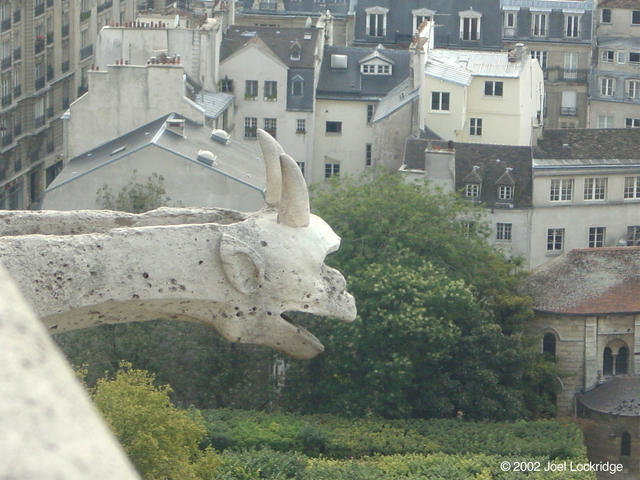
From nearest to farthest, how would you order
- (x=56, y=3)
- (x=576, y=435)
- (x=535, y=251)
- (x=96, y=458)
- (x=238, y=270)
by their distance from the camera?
(x=96, y=458) → (x=238, y=270) → (x=576, y=435) → (x=535, y=251) → (x=56, y=3)

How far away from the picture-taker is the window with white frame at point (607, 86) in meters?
96.9

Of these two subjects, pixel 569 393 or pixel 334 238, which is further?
pixel 569 393

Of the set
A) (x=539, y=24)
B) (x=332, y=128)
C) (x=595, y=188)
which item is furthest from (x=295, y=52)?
(x=539, y=24)

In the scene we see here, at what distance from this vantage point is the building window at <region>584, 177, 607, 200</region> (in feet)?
220

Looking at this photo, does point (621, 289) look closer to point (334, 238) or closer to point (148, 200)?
point (148, 200)

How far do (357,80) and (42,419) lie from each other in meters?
81.0

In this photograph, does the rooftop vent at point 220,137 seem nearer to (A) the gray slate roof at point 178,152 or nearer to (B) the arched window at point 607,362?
(A) the gray slate roof at point 178,152

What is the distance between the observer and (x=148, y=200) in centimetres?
5866

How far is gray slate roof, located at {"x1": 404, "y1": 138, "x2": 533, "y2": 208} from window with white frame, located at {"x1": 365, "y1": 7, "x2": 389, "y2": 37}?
30940mm

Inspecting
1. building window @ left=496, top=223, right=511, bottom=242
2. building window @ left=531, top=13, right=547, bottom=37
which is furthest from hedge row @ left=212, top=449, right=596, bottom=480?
building window @ left=531, top=13, right=547, bottom=37

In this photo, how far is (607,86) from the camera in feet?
319

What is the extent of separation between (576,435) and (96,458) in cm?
4610

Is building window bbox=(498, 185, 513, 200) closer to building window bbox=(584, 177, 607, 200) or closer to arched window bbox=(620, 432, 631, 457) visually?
building window bbox=(584, 177, 607, 200)

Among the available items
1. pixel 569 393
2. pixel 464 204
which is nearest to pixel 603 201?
pixel 464 204
